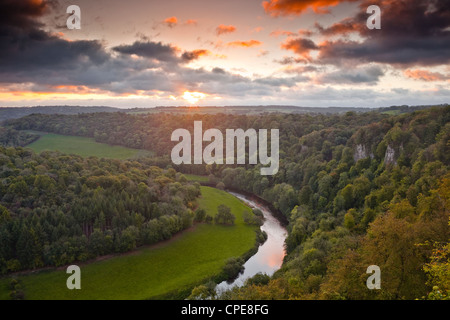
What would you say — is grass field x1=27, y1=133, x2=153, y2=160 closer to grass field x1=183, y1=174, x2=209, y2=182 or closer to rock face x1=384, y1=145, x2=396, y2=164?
grass field x1=183, y1=174, x2=209, y2=182

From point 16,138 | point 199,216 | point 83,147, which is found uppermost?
point 16,138

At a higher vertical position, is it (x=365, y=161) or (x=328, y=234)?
(x=365, y=161)

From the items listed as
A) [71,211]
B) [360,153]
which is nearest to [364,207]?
[360,153]

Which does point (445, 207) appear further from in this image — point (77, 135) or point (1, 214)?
point (77, 135)

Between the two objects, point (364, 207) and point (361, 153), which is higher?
point (361, 153)

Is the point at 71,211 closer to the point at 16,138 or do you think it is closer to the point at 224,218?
the point at 224,218

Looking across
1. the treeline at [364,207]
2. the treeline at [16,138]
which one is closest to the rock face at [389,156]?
the treeline at [364,207]
